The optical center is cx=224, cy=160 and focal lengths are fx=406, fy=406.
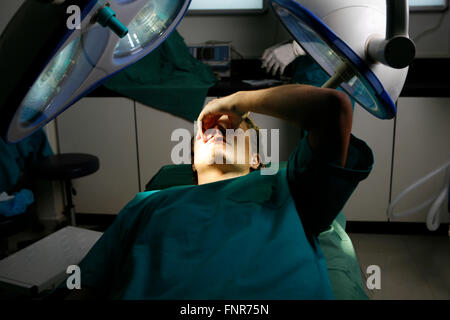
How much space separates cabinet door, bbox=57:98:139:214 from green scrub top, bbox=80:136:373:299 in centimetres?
158

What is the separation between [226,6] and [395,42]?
238 cm

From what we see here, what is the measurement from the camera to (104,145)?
2496 millimetres

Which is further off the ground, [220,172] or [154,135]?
[220,172]

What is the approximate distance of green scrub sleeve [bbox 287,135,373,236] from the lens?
27.2 inches

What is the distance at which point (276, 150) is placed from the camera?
2.43m

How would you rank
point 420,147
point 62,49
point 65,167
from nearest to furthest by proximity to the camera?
1. point 62,49
2. point 65,167
3. point 420,147

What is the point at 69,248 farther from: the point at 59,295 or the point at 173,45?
the point at 173,45

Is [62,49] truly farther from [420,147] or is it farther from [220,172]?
[420,147]

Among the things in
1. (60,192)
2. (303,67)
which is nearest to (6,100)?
(303,67)

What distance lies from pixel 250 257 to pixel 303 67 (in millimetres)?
1554

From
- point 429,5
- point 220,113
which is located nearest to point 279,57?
point 429,5

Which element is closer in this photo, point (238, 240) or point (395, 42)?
point (395, 42)

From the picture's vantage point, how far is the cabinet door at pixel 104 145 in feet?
8.01

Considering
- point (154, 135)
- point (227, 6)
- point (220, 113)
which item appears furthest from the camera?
point (227, 6)
